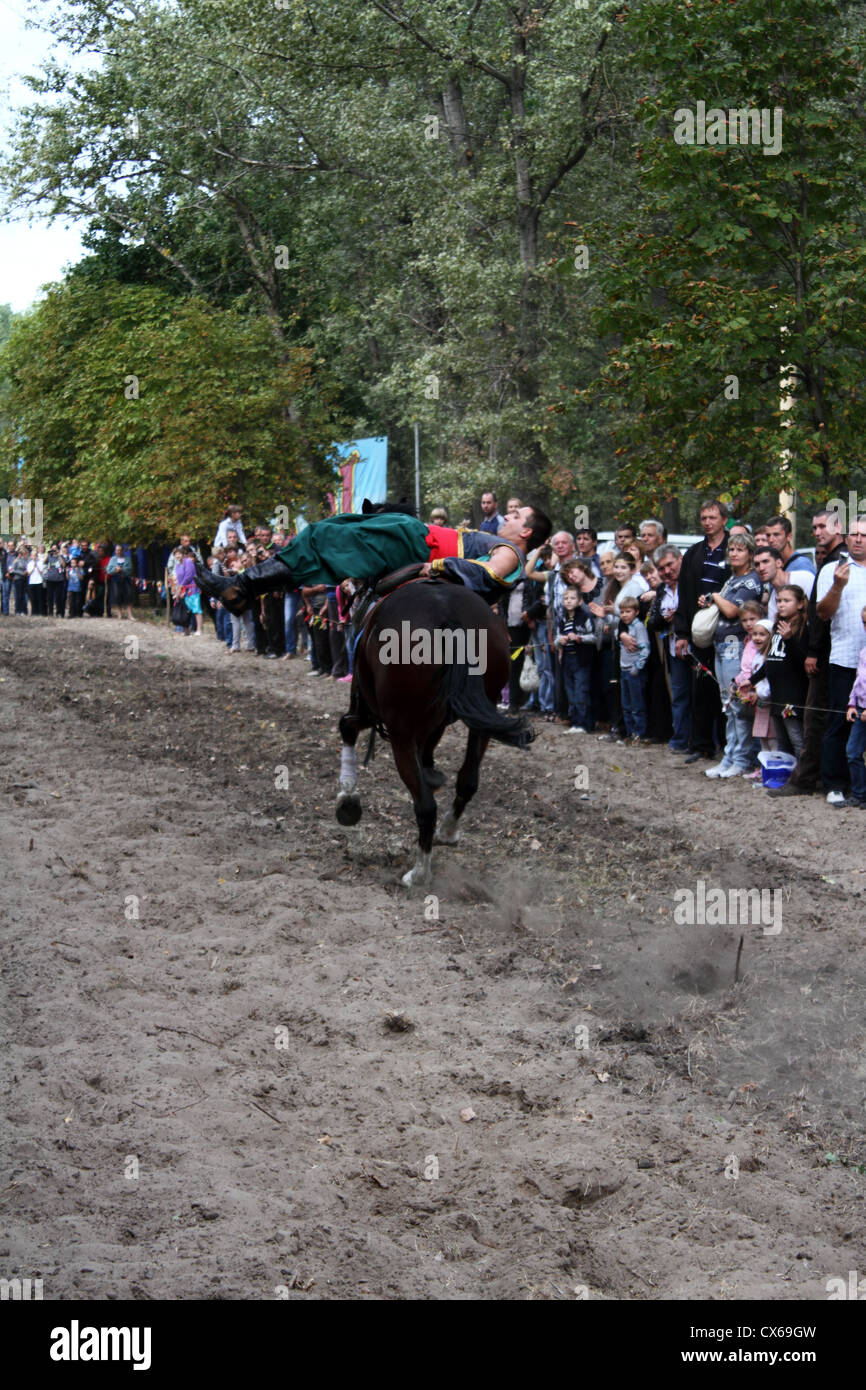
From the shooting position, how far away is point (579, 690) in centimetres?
1402

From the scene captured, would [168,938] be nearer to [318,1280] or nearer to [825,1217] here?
[318,1280]

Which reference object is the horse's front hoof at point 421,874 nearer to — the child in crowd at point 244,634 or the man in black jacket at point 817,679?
→ the man in black jacket at point 817,679

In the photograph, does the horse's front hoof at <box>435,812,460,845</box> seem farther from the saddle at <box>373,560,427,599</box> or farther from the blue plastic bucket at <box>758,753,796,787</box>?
the blue plastic bucket at <box>758,753,796,787</box>

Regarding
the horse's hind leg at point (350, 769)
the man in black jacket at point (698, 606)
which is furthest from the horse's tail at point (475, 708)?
the man in black jacket at point (698, 606)

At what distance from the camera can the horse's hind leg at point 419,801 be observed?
8047 millimetres

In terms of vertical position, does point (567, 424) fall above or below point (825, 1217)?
above

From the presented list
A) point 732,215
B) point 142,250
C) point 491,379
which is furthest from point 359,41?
point 142,250

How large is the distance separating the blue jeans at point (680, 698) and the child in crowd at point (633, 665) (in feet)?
1.08

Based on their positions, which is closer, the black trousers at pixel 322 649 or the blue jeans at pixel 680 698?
the blue jeans at pixel 680 698

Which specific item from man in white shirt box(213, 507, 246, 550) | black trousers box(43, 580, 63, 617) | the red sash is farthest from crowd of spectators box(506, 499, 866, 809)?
black trousers box(43, 580, 63, 617)

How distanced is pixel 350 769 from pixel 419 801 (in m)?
1.24

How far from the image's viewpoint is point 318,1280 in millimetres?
3973

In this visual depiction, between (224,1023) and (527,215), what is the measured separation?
19.4 metres

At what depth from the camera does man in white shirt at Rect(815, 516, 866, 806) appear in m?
10.2
